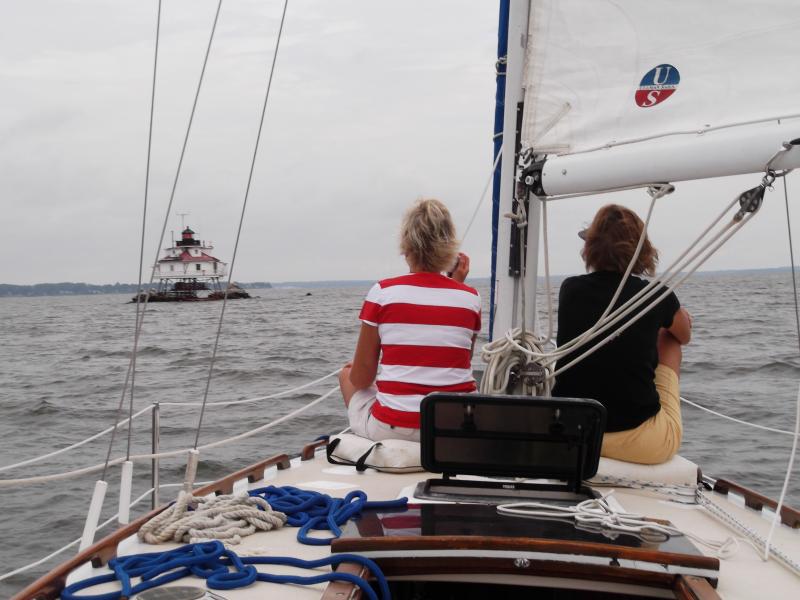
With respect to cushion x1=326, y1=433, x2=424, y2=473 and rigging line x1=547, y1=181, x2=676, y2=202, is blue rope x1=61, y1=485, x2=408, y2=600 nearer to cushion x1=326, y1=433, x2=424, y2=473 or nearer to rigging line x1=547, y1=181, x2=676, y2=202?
cushion x1=326, y1=433, x2=424, y2=473

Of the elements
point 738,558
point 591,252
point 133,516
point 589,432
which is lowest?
point 133,516

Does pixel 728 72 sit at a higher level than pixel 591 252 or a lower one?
higher

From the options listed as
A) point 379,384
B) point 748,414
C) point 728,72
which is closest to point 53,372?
point 748,414

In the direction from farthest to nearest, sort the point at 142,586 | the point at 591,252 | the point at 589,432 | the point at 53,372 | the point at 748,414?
the point at 53,372, the point at 748,414, the point at 591,252, the point at 589,432, the point at 142,586

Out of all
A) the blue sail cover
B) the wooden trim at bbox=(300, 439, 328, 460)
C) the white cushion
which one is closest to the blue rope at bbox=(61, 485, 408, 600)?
the white cushion

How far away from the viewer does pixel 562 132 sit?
2734 millimetres

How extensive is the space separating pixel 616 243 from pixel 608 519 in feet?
3.80

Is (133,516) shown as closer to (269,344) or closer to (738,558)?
(738,558)

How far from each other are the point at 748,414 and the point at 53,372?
43.9 ft

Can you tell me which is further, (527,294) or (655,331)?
(527,294)

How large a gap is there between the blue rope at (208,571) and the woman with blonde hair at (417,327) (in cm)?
102

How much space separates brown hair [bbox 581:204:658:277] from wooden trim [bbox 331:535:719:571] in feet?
4.19

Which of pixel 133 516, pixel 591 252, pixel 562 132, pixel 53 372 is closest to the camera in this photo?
pixel 562 132

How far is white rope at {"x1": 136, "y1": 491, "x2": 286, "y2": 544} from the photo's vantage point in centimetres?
210
